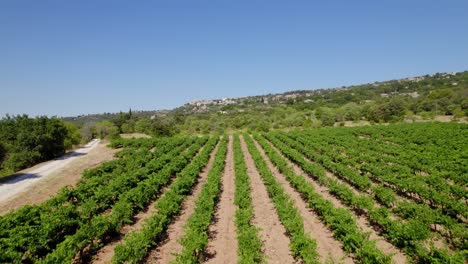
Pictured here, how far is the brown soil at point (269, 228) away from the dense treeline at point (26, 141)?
25.4m

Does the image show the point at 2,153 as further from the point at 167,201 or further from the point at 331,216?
the point at 331,216

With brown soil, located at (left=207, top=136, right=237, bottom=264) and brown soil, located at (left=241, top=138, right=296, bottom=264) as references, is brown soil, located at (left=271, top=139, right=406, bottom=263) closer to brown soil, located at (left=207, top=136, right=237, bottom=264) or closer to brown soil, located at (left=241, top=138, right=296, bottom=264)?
brown soil, located at (left=241, top=138, right=296, bottom=264)

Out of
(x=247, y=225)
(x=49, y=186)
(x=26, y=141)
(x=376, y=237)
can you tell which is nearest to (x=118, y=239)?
(x=247, y=225)

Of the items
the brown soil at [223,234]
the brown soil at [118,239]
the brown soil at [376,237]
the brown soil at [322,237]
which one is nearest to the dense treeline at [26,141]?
the brown soil at [118,239]

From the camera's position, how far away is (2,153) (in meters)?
24.9

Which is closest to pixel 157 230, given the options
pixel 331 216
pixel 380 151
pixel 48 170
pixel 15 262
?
pixel 15 262

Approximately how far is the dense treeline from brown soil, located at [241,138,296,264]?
999 inches

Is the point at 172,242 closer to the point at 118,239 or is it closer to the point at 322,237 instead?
the point at 118,239

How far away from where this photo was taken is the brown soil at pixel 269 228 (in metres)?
9.02

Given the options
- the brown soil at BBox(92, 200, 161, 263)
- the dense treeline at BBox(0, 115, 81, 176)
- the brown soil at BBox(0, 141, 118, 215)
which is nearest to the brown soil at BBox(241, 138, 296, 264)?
the brown soil at BBox(92, 200, 161, 263)

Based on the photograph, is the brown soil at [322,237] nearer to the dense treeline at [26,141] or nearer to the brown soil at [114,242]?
the brown soil at [114,242]

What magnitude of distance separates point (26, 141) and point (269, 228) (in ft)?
100.0

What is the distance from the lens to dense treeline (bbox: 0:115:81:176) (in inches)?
1086

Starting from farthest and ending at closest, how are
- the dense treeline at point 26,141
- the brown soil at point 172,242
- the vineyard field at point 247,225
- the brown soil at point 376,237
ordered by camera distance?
the dense treeline at point 26,141 < the brown soil at point 172,242 < the brown soil at point 376,237 < the vineyard field at point 247,225
